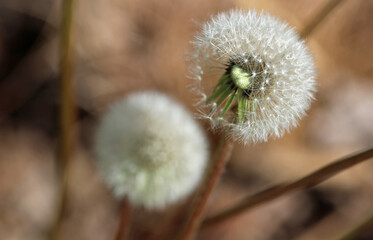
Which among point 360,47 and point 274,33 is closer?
point 274,33

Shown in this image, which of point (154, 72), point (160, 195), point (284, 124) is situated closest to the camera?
point (284, 124)

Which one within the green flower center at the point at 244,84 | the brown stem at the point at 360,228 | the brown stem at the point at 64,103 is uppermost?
the brown stem at the point at 64,103

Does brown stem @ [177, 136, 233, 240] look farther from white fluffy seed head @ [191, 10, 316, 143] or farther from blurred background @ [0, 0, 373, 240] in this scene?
blurred background @ [0, 0, 373, 240]

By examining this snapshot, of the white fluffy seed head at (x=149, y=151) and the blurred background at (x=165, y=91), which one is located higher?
the blurred background at (x=165, y=91)

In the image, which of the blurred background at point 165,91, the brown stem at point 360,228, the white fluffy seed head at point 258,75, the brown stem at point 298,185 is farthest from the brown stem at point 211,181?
the blurred background at point 165,91

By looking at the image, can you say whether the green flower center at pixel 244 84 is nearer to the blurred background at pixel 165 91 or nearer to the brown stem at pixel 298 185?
the brown stem at pixel 298 185

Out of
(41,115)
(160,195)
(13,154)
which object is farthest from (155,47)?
(160,195)

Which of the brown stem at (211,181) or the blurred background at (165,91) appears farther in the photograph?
the blurred background at (165,91)

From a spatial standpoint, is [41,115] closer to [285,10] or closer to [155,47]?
[155,47]
